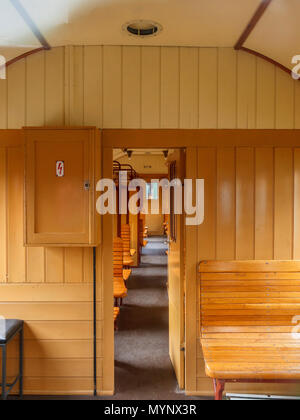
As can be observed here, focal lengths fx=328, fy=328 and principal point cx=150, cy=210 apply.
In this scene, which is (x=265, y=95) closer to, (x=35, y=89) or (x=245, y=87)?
(x=245, y=87)

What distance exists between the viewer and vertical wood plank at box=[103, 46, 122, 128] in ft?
9.68

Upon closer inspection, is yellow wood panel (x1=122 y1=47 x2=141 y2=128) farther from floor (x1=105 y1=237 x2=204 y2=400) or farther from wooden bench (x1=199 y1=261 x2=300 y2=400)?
floor (x1=105 y1=237 x2=204 y2=400)

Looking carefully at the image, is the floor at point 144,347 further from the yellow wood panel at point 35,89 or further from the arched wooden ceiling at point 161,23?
the arched wooden ceiling at point 161,23

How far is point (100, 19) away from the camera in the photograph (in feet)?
8.17

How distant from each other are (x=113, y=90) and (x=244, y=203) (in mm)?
1563

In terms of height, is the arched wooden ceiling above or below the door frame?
above

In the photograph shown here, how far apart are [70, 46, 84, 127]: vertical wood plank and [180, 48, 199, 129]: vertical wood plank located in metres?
0.90

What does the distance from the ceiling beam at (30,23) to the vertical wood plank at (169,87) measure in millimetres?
1028

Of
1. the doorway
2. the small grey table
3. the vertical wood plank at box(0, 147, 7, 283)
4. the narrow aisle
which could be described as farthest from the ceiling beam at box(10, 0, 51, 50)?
A: the narrow aisle

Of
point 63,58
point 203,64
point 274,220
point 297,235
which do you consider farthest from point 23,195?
point 297,235

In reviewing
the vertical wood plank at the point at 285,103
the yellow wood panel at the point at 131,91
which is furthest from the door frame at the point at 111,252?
the vertical wood plank at the point at 285,103

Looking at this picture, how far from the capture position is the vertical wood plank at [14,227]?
9.73 feet
